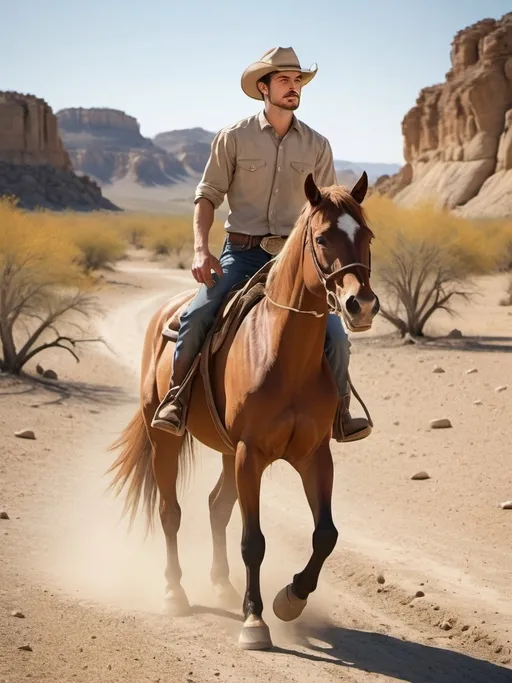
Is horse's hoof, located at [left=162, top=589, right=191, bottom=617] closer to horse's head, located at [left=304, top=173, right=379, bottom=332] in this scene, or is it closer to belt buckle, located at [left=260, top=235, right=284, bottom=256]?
belt buckle, located at [left=260, top=235, right=284, bottom=256]

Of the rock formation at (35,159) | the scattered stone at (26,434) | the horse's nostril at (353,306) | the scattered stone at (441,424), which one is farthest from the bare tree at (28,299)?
the rock formation at (35,159)

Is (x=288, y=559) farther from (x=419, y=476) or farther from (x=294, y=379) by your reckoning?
(x=419, y=476)

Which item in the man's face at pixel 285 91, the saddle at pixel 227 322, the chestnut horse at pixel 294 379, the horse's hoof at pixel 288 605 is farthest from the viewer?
the man's face at pixel 285 91

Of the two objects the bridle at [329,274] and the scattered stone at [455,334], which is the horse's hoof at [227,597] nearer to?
the bridle at [329,274]

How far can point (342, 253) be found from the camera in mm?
4414

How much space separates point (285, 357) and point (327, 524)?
92cm

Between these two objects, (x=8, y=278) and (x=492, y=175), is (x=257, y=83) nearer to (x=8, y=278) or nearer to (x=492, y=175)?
(x=8, y=278)

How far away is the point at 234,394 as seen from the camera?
16.9 ft

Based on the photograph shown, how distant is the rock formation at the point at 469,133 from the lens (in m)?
58.7

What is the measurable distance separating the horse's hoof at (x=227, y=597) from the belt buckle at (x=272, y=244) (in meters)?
2.19

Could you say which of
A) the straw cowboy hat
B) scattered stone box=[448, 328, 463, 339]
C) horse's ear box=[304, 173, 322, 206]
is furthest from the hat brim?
scattered stone box=[448, 328, 463, 339]

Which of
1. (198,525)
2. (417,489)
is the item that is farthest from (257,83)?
(417,489)

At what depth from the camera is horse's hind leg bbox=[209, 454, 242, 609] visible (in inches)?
243

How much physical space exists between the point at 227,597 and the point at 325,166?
281cm
